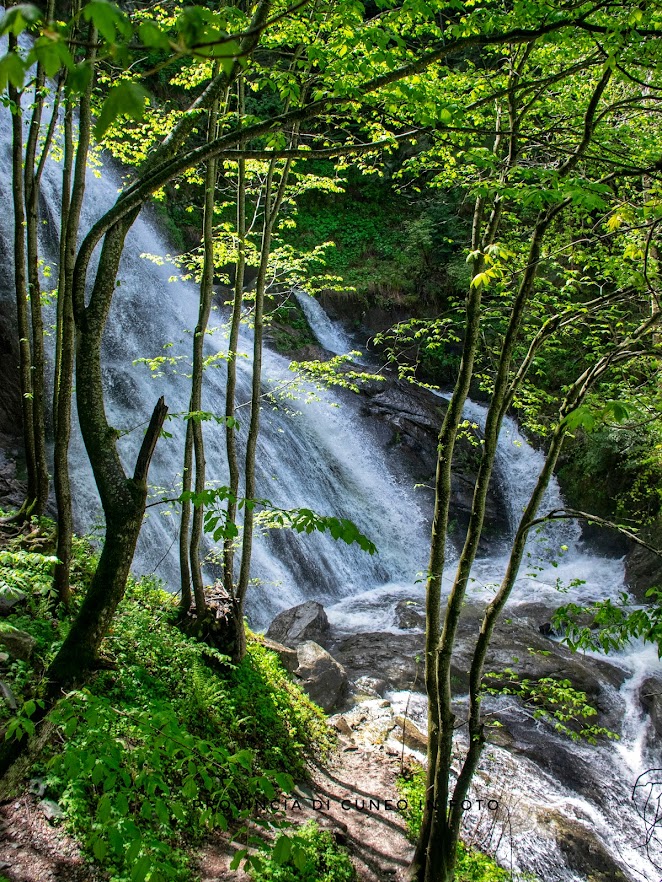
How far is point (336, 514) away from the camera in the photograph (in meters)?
12.6

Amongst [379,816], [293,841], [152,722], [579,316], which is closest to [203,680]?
[379,816]

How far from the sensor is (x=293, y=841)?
5.95 feet

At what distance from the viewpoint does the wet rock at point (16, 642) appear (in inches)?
164

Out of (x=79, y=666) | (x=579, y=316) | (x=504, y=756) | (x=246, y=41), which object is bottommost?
(x=504, y=756)

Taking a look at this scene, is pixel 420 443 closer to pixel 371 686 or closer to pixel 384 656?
pixel 384 656

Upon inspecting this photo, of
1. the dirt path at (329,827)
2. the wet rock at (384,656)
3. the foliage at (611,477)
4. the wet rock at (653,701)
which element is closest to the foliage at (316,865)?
the dirt path at (329,827)

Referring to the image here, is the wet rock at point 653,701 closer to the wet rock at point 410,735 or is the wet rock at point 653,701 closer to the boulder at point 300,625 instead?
the wet rock at point 410,735

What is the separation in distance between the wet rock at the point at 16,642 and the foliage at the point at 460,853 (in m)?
3.41

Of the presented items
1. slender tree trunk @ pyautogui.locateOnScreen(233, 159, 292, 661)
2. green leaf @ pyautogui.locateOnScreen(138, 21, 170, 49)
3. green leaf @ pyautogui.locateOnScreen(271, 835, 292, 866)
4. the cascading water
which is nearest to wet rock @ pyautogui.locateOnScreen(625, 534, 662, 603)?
the cascading water

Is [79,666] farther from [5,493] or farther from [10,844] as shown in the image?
[5,493]

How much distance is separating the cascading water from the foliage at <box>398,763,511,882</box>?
35 cm

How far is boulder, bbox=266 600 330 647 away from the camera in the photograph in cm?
916

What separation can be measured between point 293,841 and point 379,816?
4.47m

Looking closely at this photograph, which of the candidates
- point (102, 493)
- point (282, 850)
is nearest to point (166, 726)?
point (282, 850)
